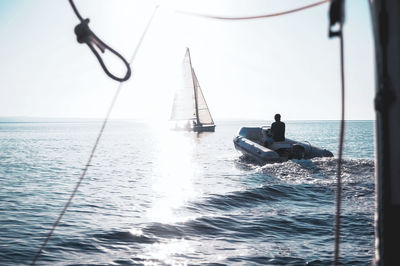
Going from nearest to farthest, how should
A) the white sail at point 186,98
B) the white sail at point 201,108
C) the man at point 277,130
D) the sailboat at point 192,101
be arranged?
the man at point 277,130, the white sail at point 201,108, the sailboat at point 192,101, the white sail at point 186,98

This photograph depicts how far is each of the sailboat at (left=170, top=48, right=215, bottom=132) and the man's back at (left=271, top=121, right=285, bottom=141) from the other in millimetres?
34446

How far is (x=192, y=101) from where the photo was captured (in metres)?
52.9

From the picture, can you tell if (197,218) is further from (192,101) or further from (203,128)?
(192,101)

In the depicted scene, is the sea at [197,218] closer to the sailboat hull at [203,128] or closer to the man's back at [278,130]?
the man's back at [278,130]

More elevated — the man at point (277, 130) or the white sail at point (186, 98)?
the white sail at point (186, 98)

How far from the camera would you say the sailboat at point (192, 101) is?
5147 centimetres

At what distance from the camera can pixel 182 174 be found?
1802cm

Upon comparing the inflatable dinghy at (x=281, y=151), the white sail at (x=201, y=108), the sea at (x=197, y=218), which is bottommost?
the sea at (x=197, y=218)

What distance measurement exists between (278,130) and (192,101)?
3639 centimetres

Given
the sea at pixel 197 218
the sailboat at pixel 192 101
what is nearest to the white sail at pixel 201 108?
the sailboat at pixel 192 101

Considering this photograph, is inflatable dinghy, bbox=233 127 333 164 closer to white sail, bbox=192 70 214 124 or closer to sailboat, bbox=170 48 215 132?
white sail, bbox=192 70 214 124

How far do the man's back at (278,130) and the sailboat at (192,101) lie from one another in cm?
3445

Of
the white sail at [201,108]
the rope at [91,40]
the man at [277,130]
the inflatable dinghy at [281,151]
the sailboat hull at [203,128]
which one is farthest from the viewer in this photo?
the sailboat hull at [203,128]

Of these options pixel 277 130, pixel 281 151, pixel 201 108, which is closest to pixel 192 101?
pixel 201 108
